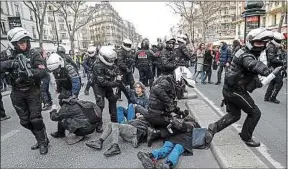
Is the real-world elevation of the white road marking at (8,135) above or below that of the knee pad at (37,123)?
below

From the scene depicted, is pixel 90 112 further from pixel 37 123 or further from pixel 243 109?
pixel 243 109

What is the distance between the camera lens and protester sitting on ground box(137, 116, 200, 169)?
3.54 metres

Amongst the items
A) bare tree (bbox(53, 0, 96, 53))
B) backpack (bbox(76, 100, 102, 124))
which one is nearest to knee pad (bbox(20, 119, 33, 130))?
backpack (bbox(76, 100, 102, 124))

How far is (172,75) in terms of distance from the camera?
4.54m

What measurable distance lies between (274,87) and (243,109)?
3.69 m

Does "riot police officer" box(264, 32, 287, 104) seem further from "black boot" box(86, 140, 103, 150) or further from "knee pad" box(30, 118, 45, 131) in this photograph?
"knee pad" box(30, 118, 45, 131)

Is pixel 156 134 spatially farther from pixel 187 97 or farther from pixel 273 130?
pixel 187 97

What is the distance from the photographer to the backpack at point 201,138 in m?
4.24

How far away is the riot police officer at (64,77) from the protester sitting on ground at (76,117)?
0.82 feet

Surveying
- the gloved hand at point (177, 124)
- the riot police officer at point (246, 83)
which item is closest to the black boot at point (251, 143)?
the riot police officer at point (246, 83)

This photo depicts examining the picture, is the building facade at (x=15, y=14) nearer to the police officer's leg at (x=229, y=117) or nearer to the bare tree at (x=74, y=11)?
the bare tree at (x=74, y=11)

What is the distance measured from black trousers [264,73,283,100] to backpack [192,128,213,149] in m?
3.91

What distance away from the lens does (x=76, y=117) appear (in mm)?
4664

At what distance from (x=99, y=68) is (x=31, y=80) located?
1409mm
